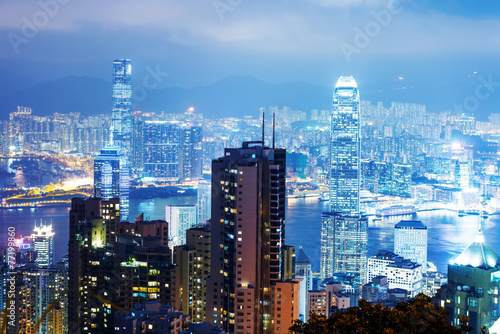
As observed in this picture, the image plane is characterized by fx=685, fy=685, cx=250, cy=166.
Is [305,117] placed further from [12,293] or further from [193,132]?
[12,293]

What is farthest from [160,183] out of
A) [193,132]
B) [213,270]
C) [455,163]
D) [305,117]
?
[213,270]

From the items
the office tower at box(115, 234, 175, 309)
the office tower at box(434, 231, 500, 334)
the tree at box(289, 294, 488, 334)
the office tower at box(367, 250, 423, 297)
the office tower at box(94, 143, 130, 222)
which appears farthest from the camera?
the office tower at box(94, 143, 130, 222)

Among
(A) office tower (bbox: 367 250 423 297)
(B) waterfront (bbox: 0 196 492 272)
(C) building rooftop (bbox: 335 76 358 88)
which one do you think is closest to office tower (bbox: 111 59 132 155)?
(B) waterfront (bbox: 0 196 492 272)

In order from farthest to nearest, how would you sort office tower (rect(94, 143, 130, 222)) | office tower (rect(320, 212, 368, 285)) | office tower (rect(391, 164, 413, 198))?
office tower (rect(391, 164, 413, 198))
office tower (rect(94, 143, 130, 222))
office tower (rect(320, 212, 368, 285))

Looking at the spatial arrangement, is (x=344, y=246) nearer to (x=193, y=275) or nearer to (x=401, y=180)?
(x=401, y=180)

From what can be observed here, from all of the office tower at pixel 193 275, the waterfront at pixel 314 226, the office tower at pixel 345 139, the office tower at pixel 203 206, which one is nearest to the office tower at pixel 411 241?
the waterfront at pixel 314 226

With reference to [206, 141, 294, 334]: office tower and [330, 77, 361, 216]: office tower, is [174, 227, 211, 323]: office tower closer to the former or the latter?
[206, 141, 294, 334]: office tower

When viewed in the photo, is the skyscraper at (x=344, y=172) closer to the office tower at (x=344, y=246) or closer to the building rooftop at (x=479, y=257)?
the office tower at (x=344, y=246)
